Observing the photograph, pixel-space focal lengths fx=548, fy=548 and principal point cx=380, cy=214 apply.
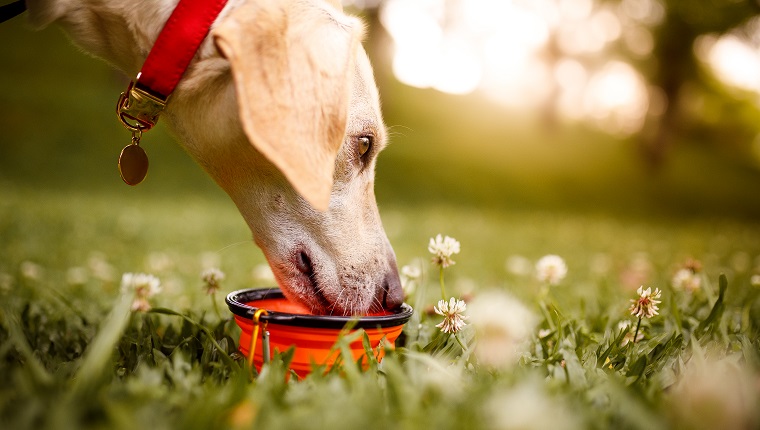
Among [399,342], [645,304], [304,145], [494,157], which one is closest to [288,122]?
[304,145]

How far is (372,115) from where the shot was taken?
2.11 m

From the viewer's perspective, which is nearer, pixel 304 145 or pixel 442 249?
pixel 304 145

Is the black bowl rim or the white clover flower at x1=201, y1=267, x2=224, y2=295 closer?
the black bowl rim

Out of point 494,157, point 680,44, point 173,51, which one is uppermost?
point 680,44

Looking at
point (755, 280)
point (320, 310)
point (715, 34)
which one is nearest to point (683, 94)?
point (715, 34)

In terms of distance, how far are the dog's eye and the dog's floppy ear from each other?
1.33 feet

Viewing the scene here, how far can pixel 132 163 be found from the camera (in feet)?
7.52

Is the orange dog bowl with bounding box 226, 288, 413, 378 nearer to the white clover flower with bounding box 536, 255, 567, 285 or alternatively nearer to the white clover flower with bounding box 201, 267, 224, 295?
the white clover flower with bounding box 201, 267, 224, 295

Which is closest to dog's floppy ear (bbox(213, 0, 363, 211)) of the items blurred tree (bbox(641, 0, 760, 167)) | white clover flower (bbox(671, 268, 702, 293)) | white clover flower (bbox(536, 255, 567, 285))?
white clover flower (bbox(536, 255, 567, 285))

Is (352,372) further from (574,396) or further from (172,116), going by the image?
(172,116)

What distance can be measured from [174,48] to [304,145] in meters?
0.60

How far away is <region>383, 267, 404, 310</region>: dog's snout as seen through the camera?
2094mm

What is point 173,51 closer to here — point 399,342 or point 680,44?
point 399,342

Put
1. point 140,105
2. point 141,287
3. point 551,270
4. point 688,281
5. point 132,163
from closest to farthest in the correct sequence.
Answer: point 140,105, point 141,287, point 132,163, point 688,281, point 551,270
